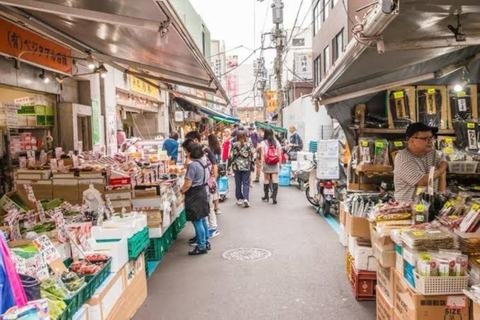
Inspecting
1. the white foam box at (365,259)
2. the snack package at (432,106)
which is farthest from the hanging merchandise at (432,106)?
the white foam box at (365,259)

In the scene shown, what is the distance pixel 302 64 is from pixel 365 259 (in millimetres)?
32511

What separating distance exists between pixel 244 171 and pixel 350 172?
4.82 meters

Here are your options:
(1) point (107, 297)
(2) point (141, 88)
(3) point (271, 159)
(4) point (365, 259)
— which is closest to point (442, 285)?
(4) point (365, 259)

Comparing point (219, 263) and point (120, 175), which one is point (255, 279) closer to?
point (219, 263)

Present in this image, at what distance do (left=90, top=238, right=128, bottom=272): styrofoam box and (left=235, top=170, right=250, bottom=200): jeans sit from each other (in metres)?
7.09

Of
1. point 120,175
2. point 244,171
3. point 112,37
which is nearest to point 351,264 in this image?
point 120,175

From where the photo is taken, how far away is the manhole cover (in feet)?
23.4

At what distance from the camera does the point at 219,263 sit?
22.6ft

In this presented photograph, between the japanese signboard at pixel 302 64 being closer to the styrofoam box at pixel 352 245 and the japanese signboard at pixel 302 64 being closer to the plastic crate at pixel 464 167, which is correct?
the plastic crate at pixel 464 167

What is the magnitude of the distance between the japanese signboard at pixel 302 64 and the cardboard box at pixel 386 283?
32.3 metres

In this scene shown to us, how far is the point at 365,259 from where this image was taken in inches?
202

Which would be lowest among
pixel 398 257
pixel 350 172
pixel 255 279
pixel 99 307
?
pixel 255 279

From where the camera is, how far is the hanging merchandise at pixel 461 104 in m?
5.84

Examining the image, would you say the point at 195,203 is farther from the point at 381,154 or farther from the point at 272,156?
the point at 272,156
